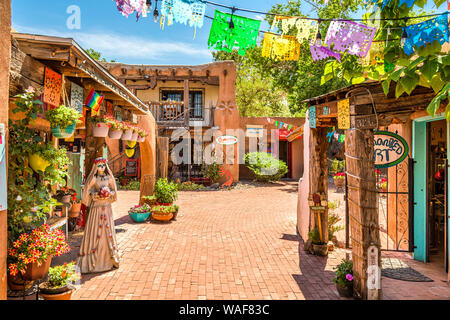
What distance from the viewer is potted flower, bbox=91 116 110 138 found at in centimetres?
550

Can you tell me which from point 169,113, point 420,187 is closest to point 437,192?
point 420,187

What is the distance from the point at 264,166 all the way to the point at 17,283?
15143 millimetres

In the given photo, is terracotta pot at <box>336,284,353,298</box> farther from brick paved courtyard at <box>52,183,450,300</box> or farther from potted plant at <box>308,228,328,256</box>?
potted plant at <box>308,228,328,256</box>

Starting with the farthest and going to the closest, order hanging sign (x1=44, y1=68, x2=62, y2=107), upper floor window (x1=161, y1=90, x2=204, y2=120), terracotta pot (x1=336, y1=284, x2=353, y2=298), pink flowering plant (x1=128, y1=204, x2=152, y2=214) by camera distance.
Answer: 1. upper floor window (x1=161, y1=90, x2=204, y2=120)
2. pink flowering plant (x1=128, y1=204, x2=152, y2=214)
3. terracotta pot (x1=336, y1=284, x2=353, y2=298)
4. hanging sign (x1=44, y1=68, x2=62, y2=107)

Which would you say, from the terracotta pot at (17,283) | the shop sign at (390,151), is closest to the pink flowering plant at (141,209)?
the terracotta pot at (17,283)

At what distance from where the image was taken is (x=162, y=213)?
28.2 feet

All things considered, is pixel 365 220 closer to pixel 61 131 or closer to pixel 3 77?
pixel 61 131

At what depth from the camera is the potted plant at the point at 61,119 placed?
3891mm

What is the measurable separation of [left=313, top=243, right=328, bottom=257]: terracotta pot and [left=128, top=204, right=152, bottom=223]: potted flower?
4.87m

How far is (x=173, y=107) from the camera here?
673 inches

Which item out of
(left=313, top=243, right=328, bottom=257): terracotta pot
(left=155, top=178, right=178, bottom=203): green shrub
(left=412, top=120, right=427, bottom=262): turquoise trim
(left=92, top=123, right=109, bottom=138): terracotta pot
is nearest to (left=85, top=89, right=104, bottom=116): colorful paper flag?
(left=92, top=123, right=109, bottom=138): terracotta pot

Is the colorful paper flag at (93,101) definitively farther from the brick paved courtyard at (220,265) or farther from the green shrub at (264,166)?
the green shrub at (264,166)

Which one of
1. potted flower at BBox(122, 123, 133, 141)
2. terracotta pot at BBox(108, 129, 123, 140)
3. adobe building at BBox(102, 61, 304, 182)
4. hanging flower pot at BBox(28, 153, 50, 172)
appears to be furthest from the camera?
adobe building at BBox(102, 61, 304, 182)
